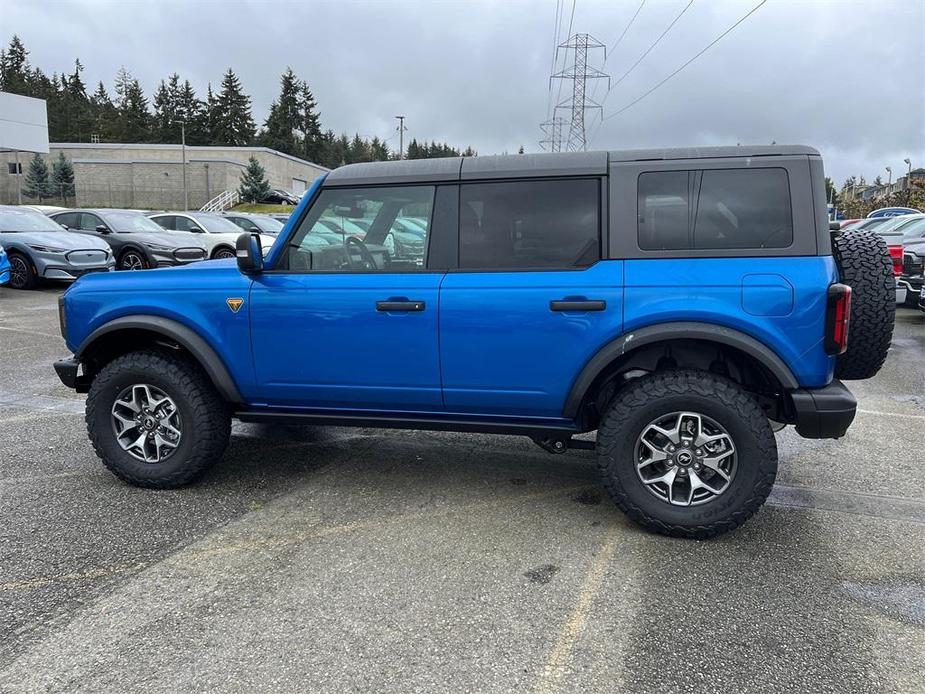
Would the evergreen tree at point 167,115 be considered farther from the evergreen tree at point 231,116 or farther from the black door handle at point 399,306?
the black door handle at point 399,306

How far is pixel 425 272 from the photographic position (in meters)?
3.70

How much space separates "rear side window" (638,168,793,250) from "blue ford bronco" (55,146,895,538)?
0.01 meters

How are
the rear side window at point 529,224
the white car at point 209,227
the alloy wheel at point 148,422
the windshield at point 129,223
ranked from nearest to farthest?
1. the rear side window at point 529,224
2. the alloy wheel at point 148,422
3. the windshield at point 129,223
4. the white car at point 209,227

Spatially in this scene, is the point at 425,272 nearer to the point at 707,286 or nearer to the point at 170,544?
the point at 707,286

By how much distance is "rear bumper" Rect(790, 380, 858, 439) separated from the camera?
3.26m

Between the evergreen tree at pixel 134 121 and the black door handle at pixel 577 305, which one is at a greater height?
the evergreen tree at pixel 134 121

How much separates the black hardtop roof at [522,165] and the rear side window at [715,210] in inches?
4.1

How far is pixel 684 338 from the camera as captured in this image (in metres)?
3.37

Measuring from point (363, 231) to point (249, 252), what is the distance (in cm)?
63

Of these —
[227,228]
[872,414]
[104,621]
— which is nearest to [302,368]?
[104,621]

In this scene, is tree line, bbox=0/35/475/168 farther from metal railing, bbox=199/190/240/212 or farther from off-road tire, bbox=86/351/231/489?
off-road tire, bbox=86/351/231/489

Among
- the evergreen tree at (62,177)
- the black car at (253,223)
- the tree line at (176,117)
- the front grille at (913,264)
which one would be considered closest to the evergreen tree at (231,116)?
the tree line at (176,117)

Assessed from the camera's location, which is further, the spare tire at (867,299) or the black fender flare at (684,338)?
the spare tire at (867,299)

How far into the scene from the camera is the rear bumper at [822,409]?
326cm
